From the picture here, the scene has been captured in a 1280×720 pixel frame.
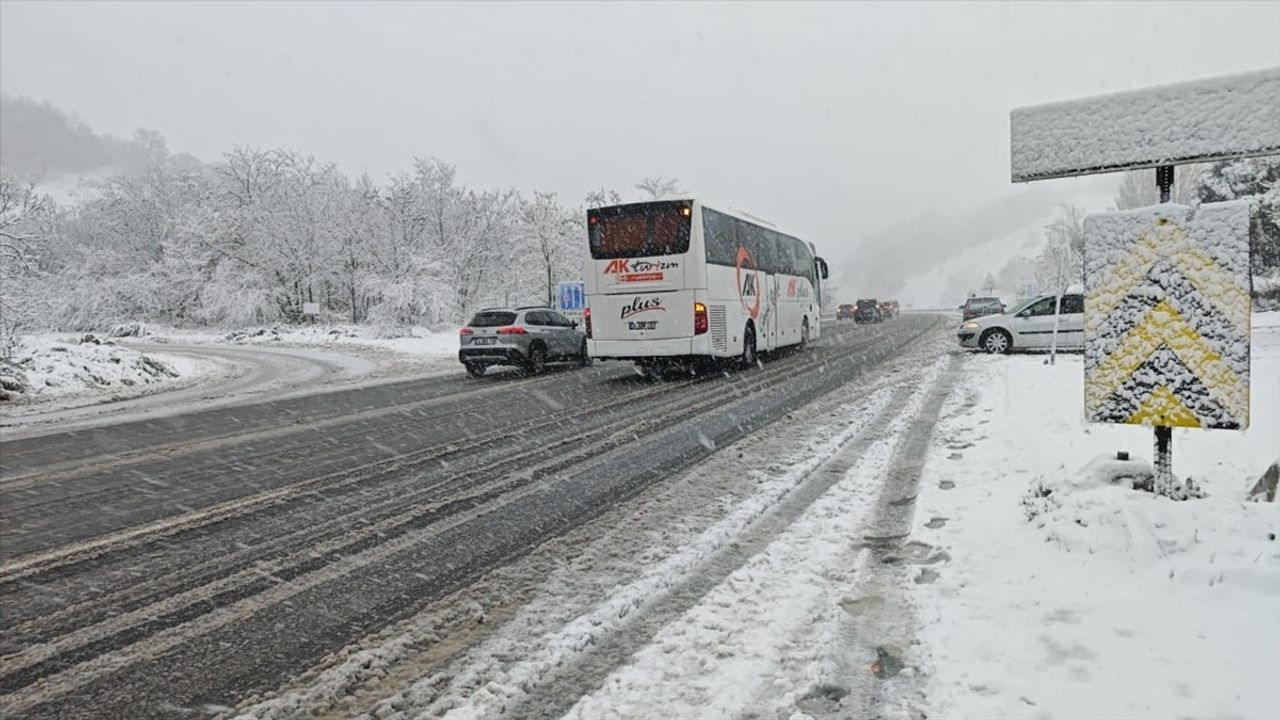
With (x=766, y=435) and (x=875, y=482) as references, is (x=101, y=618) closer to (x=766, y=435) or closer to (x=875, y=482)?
(x=875, y=482)

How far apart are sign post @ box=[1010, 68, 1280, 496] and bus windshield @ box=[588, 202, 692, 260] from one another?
10.6 metres

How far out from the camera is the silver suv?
17.9 meters

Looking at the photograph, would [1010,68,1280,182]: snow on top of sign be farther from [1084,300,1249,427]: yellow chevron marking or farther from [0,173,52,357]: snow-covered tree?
[0,173,52,357]: snow-covered tree

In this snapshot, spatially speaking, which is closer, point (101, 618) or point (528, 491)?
point (101, 618)

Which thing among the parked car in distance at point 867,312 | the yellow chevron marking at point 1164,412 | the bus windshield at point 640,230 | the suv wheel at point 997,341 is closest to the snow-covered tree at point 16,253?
the bus windshield at point 640,230

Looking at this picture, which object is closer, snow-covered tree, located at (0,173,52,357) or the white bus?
the white bus

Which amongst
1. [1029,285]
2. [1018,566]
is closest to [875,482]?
[1018,566]

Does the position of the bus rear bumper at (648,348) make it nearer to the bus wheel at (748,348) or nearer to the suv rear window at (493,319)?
the bus wheel at (748,348)

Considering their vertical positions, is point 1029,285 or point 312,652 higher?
point 1029,285

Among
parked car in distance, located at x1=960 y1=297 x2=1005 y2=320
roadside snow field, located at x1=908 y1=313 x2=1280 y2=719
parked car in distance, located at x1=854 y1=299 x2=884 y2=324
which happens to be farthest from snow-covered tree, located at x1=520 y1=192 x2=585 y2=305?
roadside snow field, located at x1=908 y1=313 x2=1280 y2=719

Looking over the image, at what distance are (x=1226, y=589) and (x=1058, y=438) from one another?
13.3 ft

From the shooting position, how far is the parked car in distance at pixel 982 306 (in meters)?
35.6

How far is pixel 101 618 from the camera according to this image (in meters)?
3.73

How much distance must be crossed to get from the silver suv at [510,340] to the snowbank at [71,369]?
30.0ft
